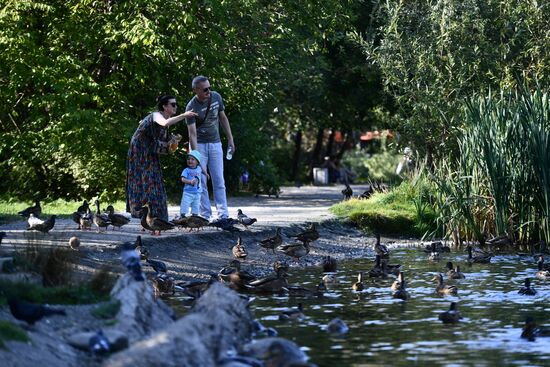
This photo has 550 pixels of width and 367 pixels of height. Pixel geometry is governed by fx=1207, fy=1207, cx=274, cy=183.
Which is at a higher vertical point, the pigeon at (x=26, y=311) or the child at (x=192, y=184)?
the child at (x=192, y=184)

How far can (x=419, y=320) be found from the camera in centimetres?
1533

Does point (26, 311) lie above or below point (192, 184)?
below

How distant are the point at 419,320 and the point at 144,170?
278 inches

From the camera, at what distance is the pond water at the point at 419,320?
12.7 metres

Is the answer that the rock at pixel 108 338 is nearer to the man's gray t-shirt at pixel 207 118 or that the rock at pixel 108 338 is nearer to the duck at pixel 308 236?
the man's gray t-shirt at pixel 207 118

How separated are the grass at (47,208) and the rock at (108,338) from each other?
11.1 meters

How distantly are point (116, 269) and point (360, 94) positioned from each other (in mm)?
31593

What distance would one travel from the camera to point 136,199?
20781mm

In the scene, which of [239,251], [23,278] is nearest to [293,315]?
[23,278]

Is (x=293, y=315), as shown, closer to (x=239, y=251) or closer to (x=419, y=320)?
(x=419, y=320)

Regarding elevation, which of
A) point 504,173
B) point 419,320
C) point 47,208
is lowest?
point 419,320

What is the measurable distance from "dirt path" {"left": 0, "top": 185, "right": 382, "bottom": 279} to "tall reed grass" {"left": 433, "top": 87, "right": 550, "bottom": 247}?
2.45 metres

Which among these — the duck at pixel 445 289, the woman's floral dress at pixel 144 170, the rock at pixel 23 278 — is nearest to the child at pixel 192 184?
the woman's floral dress at pixel 144 170

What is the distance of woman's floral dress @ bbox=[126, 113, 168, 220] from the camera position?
20.6 metres
